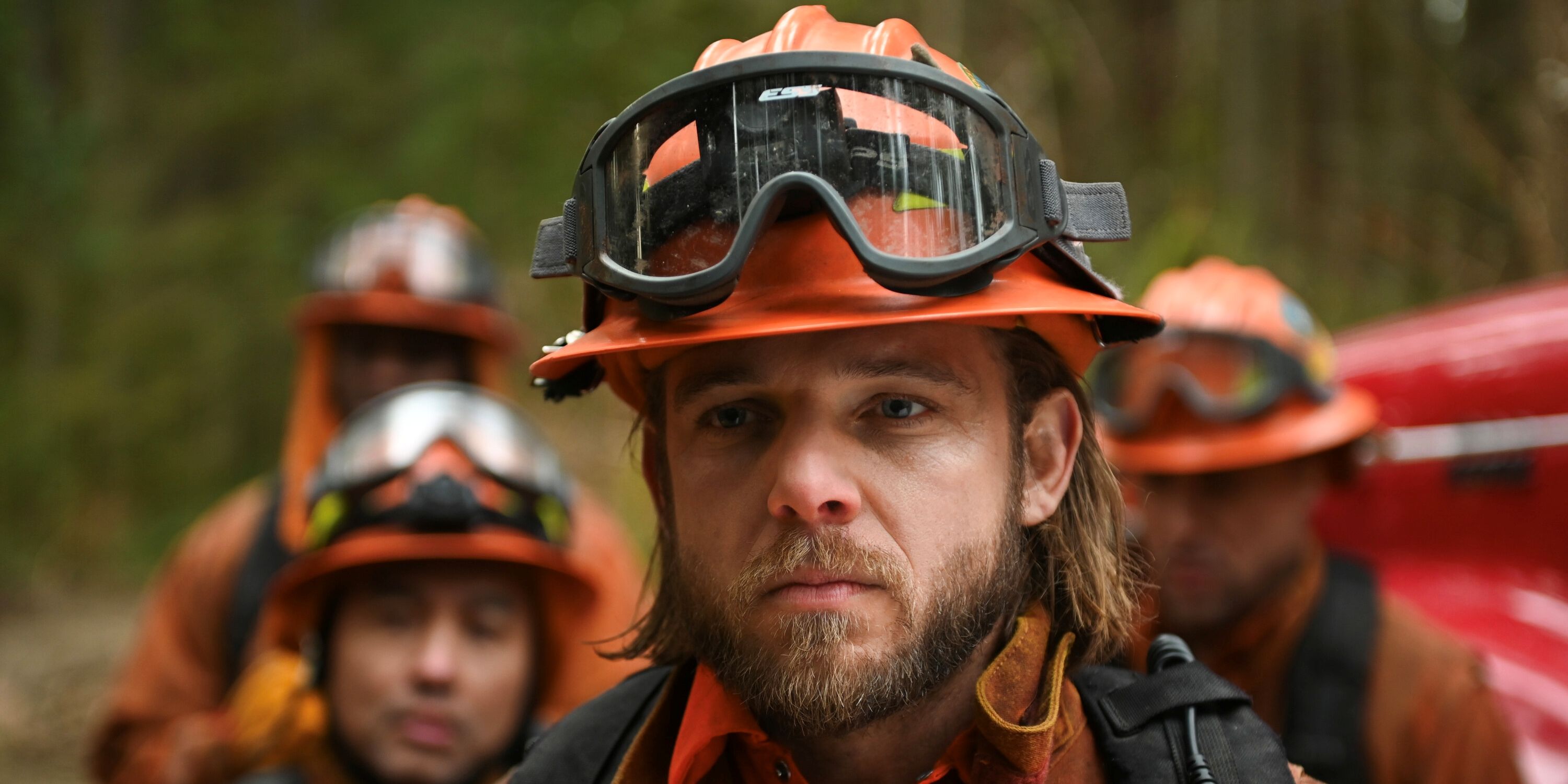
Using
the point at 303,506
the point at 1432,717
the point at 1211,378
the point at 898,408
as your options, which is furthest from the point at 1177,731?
the point at 303,506

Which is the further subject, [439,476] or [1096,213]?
[439,476]

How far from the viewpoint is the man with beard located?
1708mm

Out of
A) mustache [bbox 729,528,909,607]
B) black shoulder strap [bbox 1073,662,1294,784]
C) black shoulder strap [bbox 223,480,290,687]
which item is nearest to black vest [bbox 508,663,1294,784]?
black shoulder strap [bbox 1073,662,1294,784]

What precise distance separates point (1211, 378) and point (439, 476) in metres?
2.44

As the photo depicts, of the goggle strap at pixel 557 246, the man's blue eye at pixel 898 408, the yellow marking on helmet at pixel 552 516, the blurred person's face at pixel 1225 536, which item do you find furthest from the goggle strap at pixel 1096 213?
the yellow marking on helmet at pixel 552 516

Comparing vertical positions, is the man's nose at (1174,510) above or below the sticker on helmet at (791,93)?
below

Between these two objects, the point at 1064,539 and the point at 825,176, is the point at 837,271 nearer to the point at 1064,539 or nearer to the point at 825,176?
the point at 825,176

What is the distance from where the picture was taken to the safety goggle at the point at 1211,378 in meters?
3.86

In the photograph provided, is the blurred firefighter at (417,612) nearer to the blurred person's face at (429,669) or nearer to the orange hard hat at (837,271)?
the blurred person's face at (429,669)

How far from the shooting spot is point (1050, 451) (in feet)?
6.75

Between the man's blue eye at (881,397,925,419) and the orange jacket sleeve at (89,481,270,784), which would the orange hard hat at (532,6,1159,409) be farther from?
the orange jacket sleeve at (89,481,270,784)

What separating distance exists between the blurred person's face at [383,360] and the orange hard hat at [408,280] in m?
0.07

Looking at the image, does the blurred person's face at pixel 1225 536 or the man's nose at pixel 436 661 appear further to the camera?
the blurred person's face at pixel 1225 536

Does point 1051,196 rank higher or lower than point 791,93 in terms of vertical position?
lower
